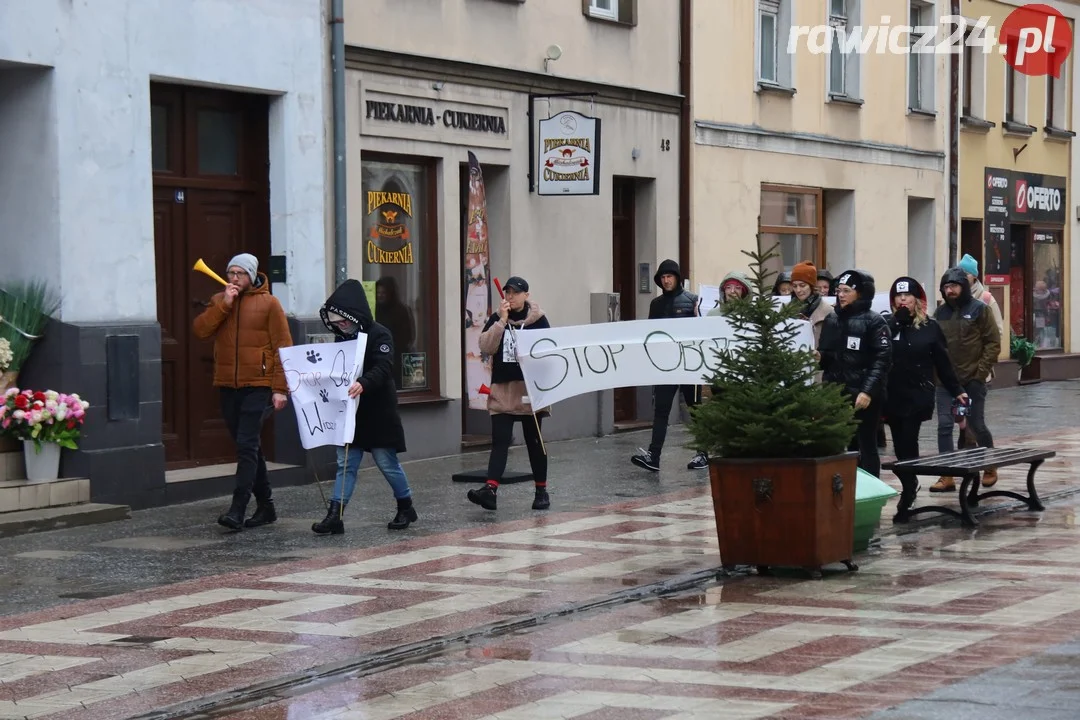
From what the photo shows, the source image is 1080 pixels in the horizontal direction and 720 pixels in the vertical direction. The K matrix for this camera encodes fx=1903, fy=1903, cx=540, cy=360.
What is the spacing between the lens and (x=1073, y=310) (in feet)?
111

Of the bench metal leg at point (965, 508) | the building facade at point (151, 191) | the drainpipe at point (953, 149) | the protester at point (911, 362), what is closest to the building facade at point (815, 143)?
the drainpipe at point (953, 149)

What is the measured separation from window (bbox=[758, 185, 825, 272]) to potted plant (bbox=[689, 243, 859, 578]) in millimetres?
14035

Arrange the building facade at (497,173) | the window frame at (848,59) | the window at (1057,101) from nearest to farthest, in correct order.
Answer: the building facade at (497,173) → the window frame at (848,59) → the window at (1057,101)

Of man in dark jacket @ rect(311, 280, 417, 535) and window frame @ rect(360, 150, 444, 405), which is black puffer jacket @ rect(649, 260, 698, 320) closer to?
window frame @ rect(360, 150, 444, 405)

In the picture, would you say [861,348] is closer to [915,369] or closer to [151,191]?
[915,369]

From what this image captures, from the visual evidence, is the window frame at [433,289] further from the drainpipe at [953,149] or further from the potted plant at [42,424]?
the drainpipe at [953,149]

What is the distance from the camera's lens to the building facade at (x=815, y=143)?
77.1 feet

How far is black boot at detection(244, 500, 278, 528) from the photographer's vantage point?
13.3m

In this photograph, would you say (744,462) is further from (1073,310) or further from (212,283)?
(1073,310)

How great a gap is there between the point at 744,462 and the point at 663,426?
6297 millimetres

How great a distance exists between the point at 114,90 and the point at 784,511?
6.59 metres

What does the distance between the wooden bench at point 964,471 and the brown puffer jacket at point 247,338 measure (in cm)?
435

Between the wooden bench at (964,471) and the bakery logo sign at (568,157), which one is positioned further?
the bakery logo sign at (568,157)

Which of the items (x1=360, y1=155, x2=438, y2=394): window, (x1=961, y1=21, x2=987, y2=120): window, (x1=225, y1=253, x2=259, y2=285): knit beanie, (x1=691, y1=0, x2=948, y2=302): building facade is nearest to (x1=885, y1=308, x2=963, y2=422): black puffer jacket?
(x1=225, y1=253, x2=259, y2=285): knit beanie
